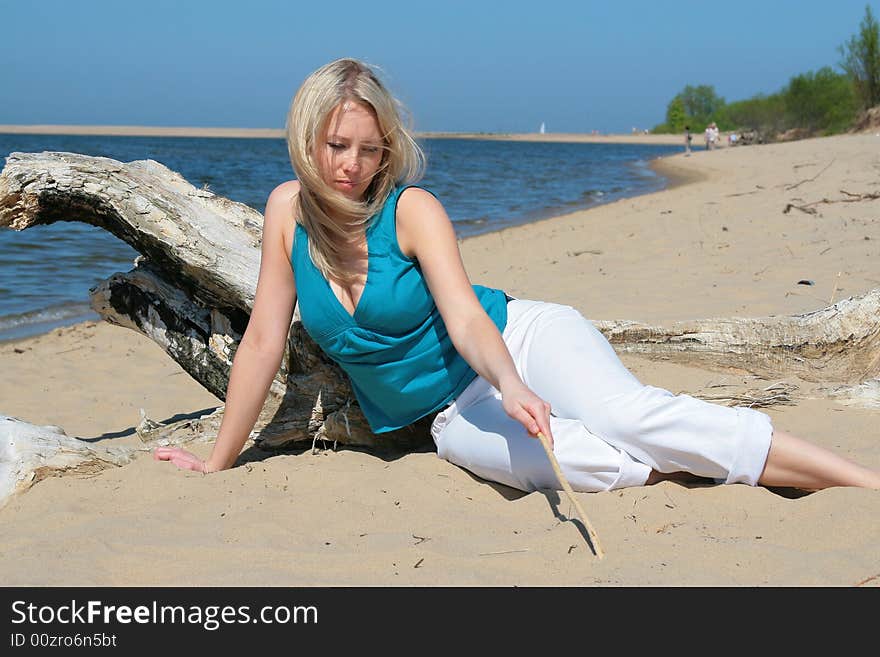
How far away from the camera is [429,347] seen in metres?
2.76

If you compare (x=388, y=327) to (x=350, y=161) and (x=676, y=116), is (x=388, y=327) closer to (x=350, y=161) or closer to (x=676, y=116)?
(x=350, y=161)

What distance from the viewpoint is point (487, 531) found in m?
2.39

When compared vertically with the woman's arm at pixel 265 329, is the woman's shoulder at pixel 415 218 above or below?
above

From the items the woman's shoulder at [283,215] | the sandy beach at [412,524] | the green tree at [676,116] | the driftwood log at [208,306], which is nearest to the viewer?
the sandy beach at [412,524]

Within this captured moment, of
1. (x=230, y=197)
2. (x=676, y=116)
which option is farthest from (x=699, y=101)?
(x=230, y=197)

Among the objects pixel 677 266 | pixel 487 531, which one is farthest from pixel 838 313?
pixel 677 266

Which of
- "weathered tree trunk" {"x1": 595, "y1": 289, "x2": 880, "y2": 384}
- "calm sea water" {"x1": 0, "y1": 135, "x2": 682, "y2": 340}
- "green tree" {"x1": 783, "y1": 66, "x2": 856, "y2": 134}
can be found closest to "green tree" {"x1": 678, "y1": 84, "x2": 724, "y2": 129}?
"green tree" {"x1": 783, "y1": 66, "x2": 856, "y2": 134}

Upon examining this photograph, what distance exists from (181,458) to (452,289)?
1186 millimetres

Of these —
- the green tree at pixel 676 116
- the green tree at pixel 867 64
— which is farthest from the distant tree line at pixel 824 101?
the green tree at pixel 676 116

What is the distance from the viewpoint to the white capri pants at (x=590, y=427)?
96.4 inches

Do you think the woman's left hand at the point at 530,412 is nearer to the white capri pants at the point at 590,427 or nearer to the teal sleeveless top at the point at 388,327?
the white capri pants at the point at 590,427

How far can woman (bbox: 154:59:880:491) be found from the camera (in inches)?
97.6

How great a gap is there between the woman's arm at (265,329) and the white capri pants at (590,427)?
2.13 feet
